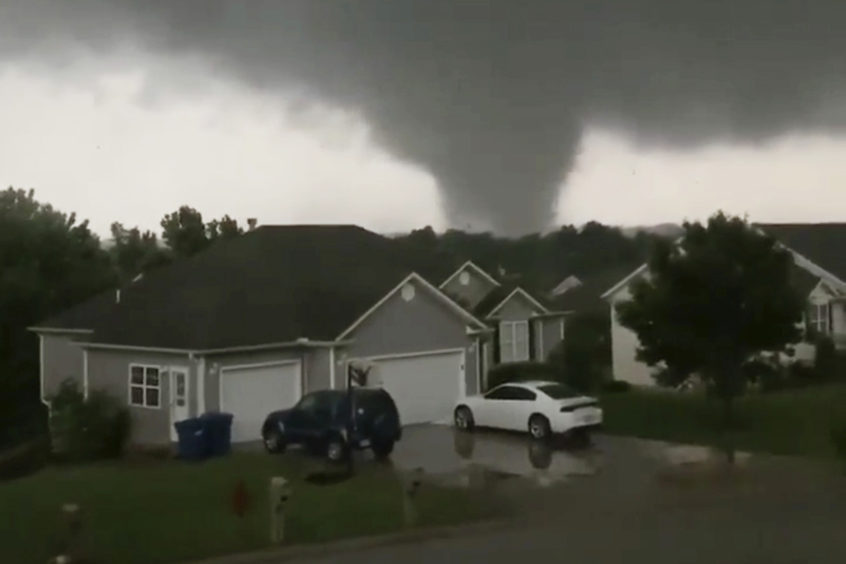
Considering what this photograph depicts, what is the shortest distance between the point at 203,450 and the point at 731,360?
480 inches

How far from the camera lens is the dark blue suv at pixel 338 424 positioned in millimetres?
27172

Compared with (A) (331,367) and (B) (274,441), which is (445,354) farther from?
(B) (274,441)

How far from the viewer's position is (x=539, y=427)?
1187 inches

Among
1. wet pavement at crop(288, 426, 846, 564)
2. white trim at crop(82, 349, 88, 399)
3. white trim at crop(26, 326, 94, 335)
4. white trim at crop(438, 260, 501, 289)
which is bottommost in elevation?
wet pavement at crop(288, 426, 846, 564)

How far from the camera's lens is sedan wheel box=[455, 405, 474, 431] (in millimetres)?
32406

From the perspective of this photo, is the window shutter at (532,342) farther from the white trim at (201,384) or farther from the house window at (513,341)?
the white trim at (201,384)

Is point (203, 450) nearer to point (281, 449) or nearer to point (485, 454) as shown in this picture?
point (281, 449)

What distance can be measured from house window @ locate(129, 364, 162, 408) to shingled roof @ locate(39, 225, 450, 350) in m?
0.74

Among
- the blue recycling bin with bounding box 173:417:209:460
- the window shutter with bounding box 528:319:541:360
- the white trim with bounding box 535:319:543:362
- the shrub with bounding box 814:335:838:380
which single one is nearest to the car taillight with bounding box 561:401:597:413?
the blue recycling bin with bounding box 173:417:209:460

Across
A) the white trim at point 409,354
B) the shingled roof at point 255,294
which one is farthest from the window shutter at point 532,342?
the white trim at point 409,354

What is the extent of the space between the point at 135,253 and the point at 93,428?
3104cm

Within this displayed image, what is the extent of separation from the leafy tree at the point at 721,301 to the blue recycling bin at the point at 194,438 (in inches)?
416

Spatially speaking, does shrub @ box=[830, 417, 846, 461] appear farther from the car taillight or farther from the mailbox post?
the mailbox post

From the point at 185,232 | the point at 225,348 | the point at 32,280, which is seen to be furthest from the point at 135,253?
the point at 225,348
